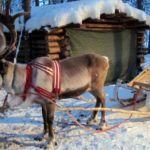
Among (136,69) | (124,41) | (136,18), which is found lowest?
(136,69)

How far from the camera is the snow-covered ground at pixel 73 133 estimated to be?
5.52 meters

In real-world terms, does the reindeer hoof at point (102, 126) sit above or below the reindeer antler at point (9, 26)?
below

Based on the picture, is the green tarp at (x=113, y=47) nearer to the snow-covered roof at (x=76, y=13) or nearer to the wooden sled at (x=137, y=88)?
the snow-covered roof at (x=76, y=13)

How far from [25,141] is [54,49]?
5.21 m

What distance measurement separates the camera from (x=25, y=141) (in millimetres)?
5801

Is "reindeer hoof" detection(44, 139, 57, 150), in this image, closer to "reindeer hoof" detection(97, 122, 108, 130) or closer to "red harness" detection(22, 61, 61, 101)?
"red harness" detection(22, 61, 61, 101)

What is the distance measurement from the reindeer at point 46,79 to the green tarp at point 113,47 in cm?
478

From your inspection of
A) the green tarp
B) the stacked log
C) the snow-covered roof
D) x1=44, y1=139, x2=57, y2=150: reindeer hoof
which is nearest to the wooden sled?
x1=44, y1=139, x2=57, y2=150: reindeer hoof

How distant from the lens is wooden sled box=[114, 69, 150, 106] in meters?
6.86

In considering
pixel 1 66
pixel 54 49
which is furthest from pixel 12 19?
pixel 54 49

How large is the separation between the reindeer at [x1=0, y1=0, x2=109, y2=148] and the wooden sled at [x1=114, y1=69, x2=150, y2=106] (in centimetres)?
98

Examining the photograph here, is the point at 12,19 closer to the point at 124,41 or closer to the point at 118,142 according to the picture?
the point at 118,142

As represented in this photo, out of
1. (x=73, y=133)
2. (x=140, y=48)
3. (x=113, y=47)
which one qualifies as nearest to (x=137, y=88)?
(x=73, y=133)

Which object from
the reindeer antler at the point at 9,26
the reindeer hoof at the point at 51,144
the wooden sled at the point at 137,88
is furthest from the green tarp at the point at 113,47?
the reindeer hoof at the point at 51,144
